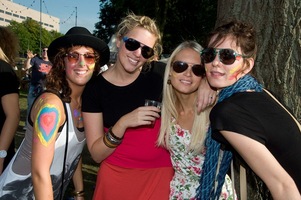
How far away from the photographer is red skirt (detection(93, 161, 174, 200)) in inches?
98.9

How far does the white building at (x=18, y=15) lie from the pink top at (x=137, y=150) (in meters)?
85.7

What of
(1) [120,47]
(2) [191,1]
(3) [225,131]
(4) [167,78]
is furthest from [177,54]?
(2) [191,1]

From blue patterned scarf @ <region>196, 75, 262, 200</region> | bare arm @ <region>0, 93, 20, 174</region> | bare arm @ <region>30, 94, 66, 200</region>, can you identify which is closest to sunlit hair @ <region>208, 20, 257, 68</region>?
blue patterned scarf @ <region>196, 75, 262, 200</region>

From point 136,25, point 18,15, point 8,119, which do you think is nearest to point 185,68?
point 136,25

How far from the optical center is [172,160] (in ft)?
8.39

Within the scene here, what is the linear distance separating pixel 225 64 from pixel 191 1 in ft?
73.2

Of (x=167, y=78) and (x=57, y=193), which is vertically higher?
(x=167, y=78)

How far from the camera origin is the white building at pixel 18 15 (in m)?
97.9

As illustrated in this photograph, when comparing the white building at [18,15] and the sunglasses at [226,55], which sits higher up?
the white building at [18,15]

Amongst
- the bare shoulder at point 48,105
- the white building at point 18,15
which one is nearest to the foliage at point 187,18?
the bare shoulder at point 48,105

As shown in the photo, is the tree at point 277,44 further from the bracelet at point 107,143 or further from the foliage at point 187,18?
the foliage at point 187,18

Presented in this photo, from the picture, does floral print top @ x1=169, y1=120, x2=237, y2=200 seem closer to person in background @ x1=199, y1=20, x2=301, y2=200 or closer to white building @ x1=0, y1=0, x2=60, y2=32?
person in background @ x1=199, y1=20, x2=301, y2=200

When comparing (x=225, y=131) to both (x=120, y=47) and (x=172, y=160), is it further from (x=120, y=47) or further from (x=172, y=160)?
(x=120, y=47)

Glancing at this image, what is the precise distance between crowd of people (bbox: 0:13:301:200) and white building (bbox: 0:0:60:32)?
3363 inches
